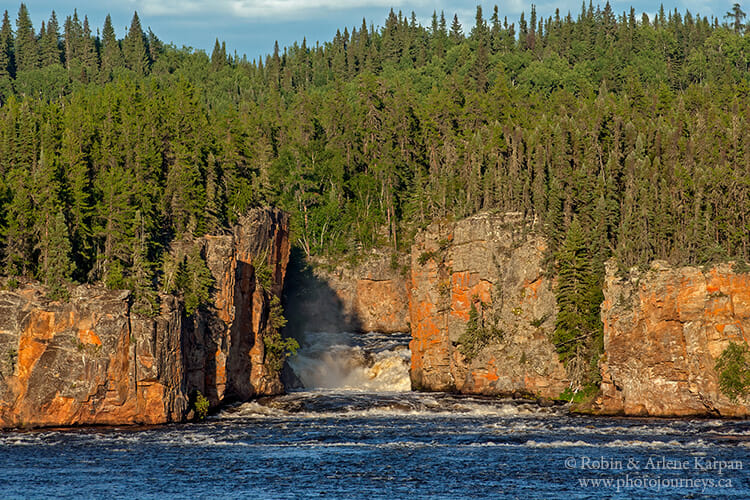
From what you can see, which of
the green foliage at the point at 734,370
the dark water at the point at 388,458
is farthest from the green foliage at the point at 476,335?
the green foliage at the point at 734,370

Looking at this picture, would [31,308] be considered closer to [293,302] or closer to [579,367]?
[579,367]

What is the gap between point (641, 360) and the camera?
4043 inches

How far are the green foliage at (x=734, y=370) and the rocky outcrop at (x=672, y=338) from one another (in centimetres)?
63

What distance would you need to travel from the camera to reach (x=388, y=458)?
8088 cm

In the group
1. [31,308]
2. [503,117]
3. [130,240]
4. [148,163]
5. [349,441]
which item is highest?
[503,117]

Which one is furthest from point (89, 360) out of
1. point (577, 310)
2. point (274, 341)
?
point (577, 310)

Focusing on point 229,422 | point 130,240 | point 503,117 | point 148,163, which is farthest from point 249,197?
point 503,117

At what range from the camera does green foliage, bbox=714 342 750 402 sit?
96.3 metres

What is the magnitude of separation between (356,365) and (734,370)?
54066mm

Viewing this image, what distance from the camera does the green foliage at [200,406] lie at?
100 metres

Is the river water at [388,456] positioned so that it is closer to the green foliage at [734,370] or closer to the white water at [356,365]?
→ the green foliage at [734,370]

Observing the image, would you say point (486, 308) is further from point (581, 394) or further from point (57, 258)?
point (57, 258)

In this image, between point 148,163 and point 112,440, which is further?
point 148,163

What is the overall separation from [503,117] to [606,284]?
73859 mm
